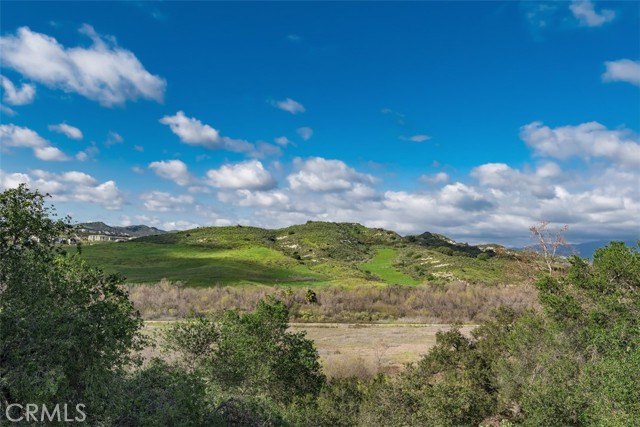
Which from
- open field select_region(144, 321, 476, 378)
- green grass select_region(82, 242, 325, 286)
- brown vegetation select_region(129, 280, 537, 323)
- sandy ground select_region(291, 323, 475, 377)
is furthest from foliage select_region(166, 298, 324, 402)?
green grass select_region(82, 242, 325, 286)

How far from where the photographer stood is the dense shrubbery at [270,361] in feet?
53.7

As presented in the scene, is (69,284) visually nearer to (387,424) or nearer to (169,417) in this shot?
(169,417)

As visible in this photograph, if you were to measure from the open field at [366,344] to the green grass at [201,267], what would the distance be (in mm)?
49348

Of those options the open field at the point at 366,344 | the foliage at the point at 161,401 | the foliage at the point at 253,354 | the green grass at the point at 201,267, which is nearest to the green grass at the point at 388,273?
the green grass at the point at 201,267

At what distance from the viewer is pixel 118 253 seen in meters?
190

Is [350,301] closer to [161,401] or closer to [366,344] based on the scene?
[366,344]

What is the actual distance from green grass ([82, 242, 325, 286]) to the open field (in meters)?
49.3

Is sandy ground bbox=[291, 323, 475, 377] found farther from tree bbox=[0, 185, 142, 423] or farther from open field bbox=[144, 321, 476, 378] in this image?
tree bbox=[0, 185, 142, 423]

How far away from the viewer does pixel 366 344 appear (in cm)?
8600

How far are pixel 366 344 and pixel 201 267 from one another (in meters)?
103

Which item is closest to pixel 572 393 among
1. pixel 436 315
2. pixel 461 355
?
pixel 461 355

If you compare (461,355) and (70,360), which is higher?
(70,360)

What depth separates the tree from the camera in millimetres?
15312

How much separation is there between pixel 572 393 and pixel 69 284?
26.6 metres
